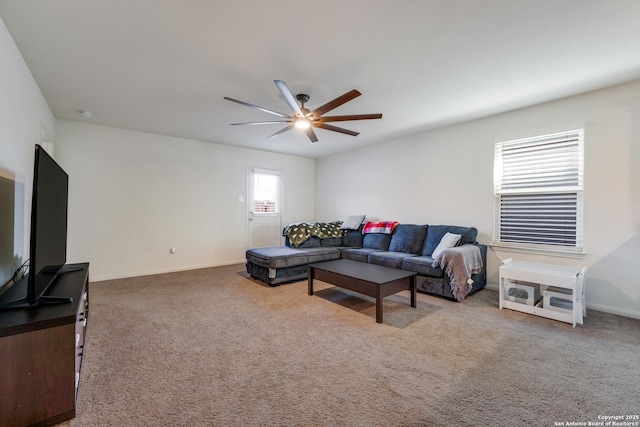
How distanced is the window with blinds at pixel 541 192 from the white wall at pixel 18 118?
5.25 metres

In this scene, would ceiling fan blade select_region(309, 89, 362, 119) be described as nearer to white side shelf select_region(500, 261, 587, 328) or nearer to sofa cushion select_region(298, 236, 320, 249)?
sofa cushion select_region(298, 236, 320, 249)

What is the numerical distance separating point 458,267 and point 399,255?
964mm

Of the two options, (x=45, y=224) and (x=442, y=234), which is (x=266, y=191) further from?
(x=45, y=224)

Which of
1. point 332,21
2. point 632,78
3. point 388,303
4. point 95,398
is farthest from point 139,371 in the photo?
point 632,78

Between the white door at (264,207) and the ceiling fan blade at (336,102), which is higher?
the ceiling fan blade at (336,102)

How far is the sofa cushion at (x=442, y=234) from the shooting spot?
391cm

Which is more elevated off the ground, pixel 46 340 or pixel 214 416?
pixel 46 340

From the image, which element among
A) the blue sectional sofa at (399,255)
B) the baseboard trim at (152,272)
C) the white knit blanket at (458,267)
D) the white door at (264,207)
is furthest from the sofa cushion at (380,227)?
the baseboard trim at (152,272)

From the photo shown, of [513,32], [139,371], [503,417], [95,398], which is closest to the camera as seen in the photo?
[503,417]

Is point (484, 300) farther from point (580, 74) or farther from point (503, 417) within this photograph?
point (580, 74)

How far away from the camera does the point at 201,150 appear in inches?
208

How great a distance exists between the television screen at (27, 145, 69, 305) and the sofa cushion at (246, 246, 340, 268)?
2.22 metres

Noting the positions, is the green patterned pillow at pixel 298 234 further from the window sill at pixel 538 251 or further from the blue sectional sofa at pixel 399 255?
the window sill at pixel 538 251

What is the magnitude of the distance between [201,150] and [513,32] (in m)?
4.95
